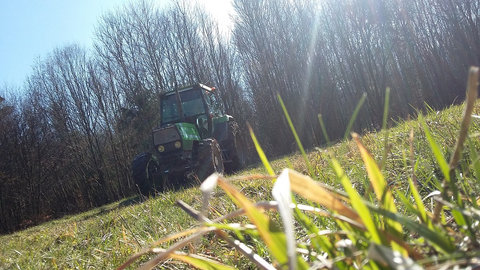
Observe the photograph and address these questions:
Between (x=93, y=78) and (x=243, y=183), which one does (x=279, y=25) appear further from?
(x=243, y=183)

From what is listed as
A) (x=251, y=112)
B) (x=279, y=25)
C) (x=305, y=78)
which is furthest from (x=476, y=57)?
(x=251, y=112)

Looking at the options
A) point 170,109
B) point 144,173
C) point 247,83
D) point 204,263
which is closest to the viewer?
point 204,263

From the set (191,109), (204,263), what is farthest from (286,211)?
(191,109)

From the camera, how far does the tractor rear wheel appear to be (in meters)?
8.02

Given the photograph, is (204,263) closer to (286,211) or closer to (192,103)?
(286,211)

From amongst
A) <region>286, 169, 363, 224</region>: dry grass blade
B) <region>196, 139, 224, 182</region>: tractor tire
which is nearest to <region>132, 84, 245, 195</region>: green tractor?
<region>196, 139, 224, 182</region>: tractor tire

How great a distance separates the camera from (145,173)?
806 cm

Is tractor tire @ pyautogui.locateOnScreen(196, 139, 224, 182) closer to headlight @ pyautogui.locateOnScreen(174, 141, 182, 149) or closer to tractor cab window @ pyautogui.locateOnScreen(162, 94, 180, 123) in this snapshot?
headlight @ pyautogui.locateOnScreen(174, 141, 182, 149)

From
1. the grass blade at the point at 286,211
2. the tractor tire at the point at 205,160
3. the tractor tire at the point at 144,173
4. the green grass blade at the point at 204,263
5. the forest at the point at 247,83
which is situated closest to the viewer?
the grass blade at the point at 286,211

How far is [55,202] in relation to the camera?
62.8 feet

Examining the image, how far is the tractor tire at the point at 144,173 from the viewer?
802 centimetres

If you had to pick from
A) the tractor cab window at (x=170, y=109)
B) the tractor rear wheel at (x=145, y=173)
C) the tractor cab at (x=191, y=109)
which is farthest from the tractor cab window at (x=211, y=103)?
the tractor rear wheel at (x=145, y=173)

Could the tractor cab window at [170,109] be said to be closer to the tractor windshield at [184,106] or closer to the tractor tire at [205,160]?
the tractor windshield at [184,106]

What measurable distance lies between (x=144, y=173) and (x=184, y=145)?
3.93 ft
